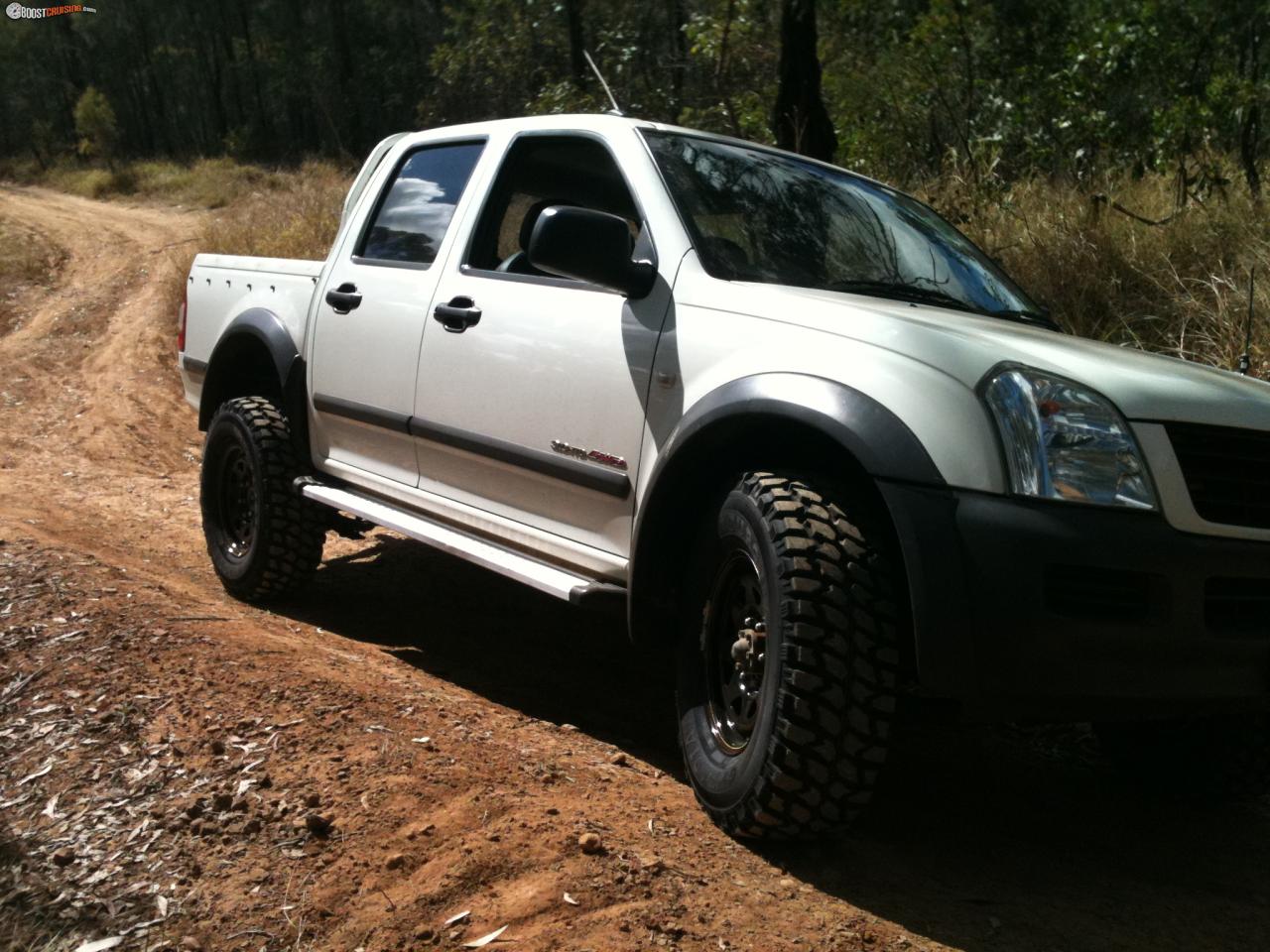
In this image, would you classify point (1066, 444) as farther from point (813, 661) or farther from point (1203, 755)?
point (1203, 755)

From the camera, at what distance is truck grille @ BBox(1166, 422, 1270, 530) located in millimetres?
2766

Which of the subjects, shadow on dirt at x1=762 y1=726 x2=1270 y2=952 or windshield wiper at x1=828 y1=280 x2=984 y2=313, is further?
windshield wiper at x1=828 y1=280 x2=984 y2=313

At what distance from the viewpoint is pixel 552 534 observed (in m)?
3.94

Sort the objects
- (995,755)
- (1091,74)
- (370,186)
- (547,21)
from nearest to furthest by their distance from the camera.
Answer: (995,755)
(370,186)
(1091,74)
(547,21)

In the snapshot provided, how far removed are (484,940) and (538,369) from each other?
69.6 inches

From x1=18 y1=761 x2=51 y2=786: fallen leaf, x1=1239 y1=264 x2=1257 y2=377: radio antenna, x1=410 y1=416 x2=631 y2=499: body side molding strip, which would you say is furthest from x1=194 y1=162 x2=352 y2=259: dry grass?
x1=18 y1=761 x2=51 y2=786: fallen leaf

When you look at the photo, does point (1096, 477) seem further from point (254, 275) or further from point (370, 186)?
point (254, 275)

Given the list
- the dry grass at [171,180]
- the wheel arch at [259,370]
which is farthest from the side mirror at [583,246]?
the dry grass at [171,180]

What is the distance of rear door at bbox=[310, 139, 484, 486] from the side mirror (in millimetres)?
1124

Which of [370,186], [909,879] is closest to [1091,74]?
[370,186]

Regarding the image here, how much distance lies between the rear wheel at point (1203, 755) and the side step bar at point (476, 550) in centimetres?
166

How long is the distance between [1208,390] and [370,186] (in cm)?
348

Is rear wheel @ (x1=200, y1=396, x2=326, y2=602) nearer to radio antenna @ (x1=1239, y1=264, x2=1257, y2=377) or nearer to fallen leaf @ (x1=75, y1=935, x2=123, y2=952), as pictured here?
fallen leaf @ (x1=75, y1=935, x2=123, y2=952)

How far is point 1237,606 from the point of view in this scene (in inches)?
110
